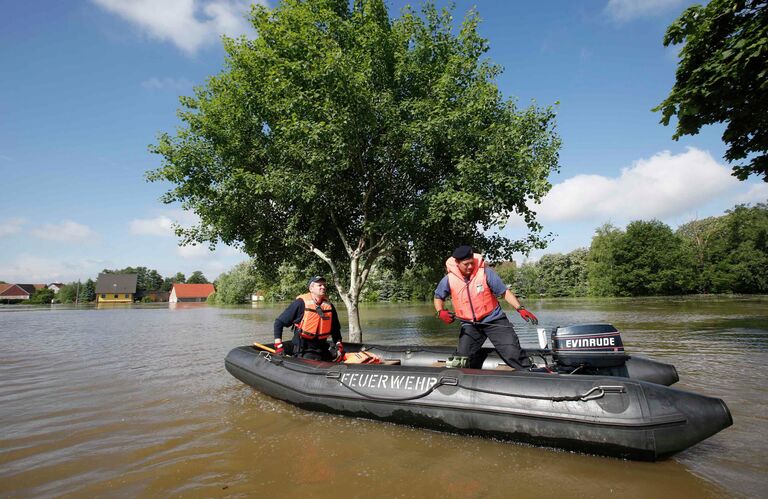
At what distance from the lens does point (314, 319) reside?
6.55 meters

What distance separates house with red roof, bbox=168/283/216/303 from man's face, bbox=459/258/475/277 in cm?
8961

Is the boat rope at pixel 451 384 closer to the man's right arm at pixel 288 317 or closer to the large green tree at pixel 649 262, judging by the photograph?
the man's right arm at pixel 288 317

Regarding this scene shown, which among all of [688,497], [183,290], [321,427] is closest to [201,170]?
[321,427]

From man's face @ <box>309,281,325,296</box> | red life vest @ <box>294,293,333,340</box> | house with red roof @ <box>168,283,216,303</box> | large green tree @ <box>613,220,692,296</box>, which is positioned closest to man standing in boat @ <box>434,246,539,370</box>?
man's face @ <box>309,281,325,296</box>

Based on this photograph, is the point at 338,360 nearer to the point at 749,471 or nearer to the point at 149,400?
the point at 149,400

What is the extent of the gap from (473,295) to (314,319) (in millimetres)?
2673

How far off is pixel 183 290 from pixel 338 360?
90.9m

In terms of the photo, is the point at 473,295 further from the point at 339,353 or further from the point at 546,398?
the point at 339,353

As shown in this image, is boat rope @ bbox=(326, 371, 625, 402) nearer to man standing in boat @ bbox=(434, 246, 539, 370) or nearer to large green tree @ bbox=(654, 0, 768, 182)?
man standing in boat @ bbox=(434, 246, 539, 370)

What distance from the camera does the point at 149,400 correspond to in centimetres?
626

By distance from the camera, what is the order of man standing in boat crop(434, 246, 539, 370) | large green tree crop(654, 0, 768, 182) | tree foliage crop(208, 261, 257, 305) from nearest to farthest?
man standing in boat crop(434, 246, 539, 370)
large green tree crop(654, 0, 768, 182)
tree foliage crop(208, 261, 257, 305)

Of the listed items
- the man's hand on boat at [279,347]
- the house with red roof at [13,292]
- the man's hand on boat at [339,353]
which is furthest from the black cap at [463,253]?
the house with red roof at [13,292]

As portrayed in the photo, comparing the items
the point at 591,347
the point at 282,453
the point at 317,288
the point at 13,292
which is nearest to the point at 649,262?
the point at 591,347

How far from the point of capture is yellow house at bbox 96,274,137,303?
3130 inches
